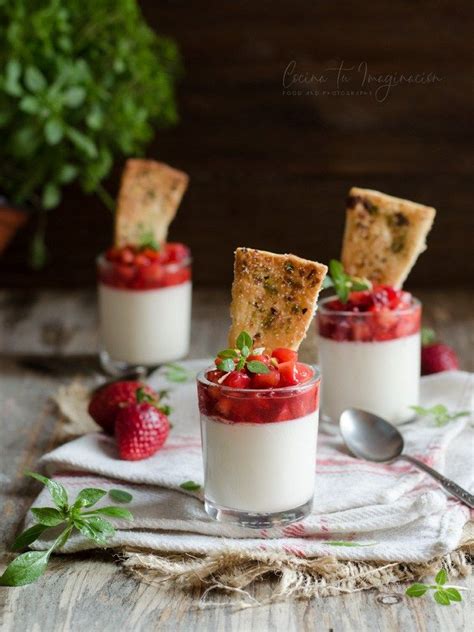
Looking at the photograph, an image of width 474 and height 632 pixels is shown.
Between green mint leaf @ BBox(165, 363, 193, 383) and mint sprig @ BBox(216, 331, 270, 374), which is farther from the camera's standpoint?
green mint leaf @ BBox(165, 363, 193, 383)

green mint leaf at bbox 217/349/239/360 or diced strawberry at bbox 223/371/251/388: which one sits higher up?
green mint leaf at bbox 217/349/239/360

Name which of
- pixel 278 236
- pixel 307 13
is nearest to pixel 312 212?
pixel 278 236

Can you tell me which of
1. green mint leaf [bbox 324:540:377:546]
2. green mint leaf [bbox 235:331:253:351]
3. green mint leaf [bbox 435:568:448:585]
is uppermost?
green mint leaf [bbox 235:331:253:351]

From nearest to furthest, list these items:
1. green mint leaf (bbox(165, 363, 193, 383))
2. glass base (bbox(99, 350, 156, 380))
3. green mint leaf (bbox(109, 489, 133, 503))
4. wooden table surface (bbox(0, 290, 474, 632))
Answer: wooden table surface (bbox(0, 290, 474, 632)) < green mint leaf (bbox(109, 489, 133, 503)) < green mint leaf (bbox(165, 363, 193, 383)) < glass base (bbox(99, 350, 156, 380))

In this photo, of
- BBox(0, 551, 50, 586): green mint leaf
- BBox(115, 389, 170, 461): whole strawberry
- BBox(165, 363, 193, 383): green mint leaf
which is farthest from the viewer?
BBox(165, 363, 193, 383): green mint leaf

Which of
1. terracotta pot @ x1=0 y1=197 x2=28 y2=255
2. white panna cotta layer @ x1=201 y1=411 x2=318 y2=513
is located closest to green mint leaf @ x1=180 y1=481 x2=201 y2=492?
white panna cotta layer @ x1=201 y1=411 x2=318 y2=513

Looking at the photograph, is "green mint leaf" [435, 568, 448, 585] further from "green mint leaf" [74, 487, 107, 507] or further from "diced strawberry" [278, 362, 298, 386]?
"green mint leaf" [74, 487, 107, 507]
